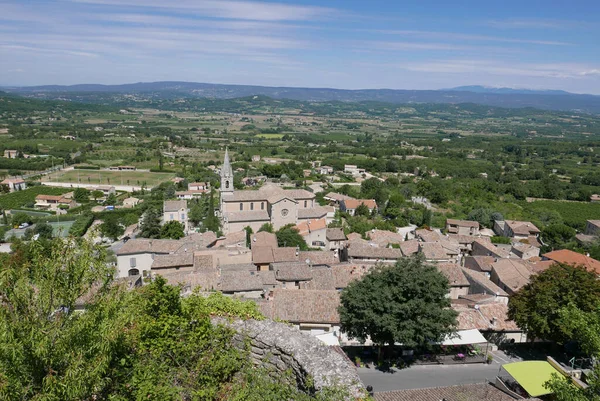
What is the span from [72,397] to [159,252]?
2878 cm

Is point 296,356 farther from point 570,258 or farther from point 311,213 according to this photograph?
point 311,213

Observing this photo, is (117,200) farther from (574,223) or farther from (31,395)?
(574,223)

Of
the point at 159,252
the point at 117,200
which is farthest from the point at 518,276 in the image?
the point at 117,200

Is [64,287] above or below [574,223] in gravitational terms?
above

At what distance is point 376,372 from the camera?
19.2 metres

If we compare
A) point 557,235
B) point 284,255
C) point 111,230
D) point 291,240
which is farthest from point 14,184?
point 557,235

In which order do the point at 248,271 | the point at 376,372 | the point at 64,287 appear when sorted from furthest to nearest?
the point at 248,271, the point at 376,372, the point at 64,287

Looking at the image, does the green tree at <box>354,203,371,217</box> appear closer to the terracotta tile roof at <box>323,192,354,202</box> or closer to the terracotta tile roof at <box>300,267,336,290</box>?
the terracotta tile roof at <box>323,192,354,202</box>

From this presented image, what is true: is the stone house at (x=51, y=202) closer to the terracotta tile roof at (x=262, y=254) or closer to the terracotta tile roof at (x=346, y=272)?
the terracotta tile roof at (x=262, y=254)

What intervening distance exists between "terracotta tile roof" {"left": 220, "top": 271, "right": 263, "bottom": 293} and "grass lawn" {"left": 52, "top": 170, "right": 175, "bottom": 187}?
6470 centimetres

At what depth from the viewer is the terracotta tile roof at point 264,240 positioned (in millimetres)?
36750

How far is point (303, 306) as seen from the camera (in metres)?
23.0

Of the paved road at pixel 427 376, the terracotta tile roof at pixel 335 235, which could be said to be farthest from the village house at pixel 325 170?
the paved road at pixel 427 376

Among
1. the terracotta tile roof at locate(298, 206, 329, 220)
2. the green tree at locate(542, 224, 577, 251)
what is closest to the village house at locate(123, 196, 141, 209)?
the terracotta tile roof at locate(298, 206, 329, 220)
